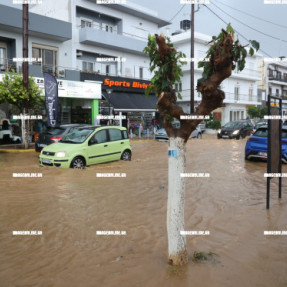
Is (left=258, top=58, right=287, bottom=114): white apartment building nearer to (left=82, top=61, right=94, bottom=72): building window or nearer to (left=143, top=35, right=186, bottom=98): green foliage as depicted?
(left=82, top=61, right=94, bottom=72): building window

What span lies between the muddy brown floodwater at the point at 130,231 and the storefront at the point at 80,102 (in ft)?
41.6

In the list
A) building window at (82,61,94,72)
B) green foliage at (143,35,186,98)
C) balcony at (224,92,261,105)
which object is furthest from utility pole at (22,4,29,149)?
balcony at (224,92,261,105)

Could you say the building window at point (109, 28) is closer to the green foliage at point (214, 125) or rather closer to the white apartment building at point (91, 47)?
the white apartment building at point (91, 47)

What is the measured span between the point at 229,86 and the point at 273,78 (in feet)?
50.8

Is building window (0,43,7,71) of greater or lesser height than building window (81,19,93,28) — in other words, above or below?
below

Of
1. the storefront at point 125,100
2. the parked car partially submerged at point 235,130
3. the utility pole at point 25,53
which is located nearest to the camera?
the utility pole at point 25,53

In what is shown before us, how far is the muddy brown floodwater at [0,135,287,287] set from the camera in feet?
12.4

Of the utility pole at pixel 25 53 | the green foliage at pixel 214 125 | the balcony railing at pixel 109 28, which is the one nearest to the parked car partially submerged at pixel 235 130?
the green foliage at pixel 214 125

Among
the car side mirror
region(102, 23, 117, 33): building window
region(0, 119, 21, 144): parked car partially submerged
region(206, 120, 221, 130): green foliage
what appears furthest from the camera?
region(206, 120, 221, 130): green foliage

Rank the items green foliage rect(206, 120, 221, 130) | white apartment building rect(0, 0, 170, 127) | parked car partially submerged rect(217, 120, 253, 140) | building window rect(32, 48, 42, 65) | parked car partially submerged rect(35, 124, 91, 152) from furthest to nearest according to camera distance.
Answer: green foliage rect(206, 120, 221, 130) < parked car partially submerged rect(217, 120, 253, 140) < building window rect(32, 48, 42, 65) < white apartment building rect(0, 0, 170, 127) < parked car partially submerged rect(35, 124, 91, 152)

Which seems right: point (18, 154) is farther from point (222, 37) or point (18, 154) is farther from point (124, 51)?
point (124, 51)

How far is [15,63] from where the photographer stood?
63.8ft

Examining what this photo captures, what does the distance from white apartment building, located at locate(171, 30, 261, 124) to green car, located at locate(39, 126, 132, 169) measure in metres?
25.5

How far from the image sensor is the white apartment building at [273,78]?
2057 inches
